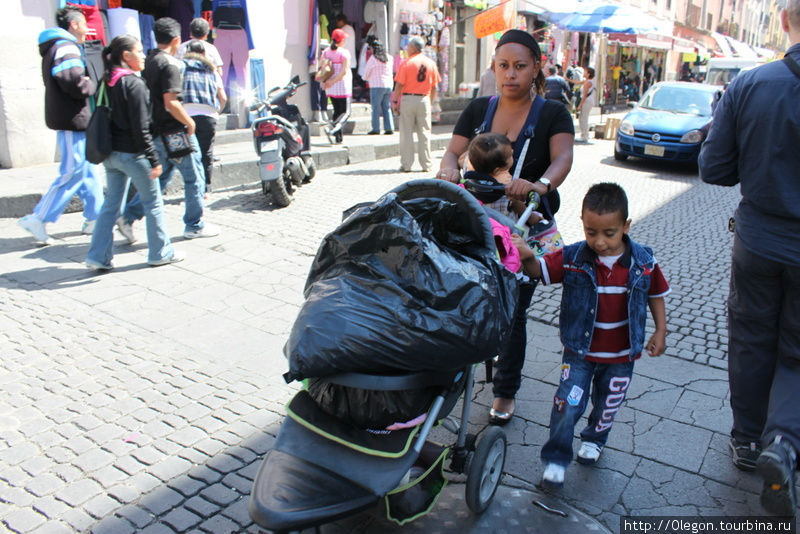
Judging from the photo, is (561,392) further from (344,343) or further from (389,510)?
(344,343)

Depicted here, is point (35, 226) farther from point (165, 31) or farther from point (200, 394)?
point (200, 394)

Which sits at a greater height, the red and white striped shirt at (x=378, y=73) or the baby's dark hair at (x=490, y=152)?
the red and white striped shirt at (x=378, y=73)

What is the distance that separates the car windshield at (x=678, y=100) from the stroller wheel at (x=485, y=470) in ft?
38.5

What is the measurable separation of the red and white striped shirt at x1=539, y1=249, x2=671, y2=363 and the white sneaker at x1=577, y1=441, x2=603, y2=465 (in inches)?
20.6

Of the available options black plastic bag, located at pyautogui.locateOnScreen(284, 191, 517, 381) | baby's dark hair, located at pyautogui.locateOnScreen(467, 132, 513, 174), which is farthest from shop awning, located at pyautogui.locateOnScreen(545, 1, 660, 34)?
black plastic bag, located at pyautogui.locateOnScreen(284, 191, 517, 381)

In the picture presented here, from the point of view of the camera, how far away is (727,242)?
733 cm

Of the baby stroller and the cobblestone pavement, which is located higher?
the baby stroller

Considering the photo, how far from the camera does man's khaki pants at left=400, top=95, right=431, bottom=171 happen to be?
408 inches

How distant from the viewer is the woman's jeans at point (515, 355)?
3.30 meters

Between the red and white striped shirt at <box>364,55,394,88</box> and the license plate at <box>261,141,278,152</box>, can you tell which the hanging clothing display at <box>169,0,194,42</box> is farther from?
the license plate at <box>261,141,278,152</box>

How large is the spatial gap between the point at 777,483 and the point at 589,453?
861mm

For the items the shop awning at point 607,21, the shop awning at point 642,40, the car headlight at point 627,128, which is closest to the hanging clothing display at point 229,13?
the car headlight at point 627,128

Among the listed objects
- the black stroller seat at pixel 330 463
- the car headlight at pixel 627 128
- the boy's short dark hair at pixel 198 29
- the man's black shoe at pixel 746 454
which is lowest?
the man's black shoe at pixel 746 454

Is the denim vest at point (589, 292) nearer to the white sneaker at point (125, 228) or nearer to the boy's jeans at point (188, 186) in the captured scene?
the boy's jeans at point (188, 186)
